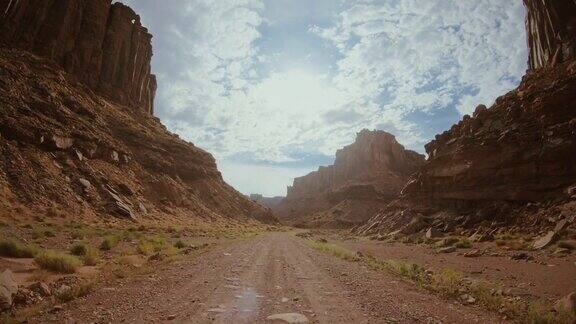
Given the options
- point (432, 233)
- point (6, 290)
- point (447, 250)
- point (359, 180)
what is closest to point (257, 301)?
point (6, 290)

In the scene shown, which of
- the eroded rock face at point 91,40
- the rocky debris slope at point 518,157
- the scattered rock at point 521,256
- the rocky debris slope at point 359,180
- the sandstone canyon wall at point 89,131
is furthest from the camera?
the rocky debris slope at point 359,180

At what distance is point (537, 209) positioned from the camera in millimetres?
28359

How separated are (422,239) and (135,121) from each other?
61670 millimetres

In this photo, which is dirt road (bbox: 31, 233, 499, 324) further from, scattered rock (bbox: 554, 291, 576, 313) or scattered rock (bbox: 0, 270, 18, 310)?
scattered rock (bbox: 554, 291, 576, 313)

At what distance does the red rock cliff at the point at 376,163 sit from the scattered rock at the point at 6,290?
125 meters

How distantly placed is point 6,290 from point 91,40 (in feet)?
250

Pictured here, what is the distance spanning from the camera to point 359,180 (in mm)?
144125

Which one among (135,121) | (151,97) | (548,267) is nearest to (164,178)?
(135,121)

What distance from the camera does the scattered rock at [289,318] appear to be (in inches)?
299

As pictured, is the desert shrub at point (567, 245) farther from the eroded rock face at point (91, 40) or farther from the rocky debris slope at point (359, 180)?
the rocky debris slope at point (359, 180)

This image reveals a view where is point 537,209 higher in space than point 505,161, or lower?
lower

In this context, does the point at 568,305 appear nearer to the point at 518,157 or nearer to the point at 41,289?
the point at 41,289

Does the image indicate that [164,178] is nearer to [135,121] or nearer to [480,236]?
[135,121]

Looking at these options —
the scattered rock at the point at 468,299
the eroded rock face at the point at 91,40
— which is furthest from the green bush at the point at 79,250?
the eroded rock face at the point at 91,40
